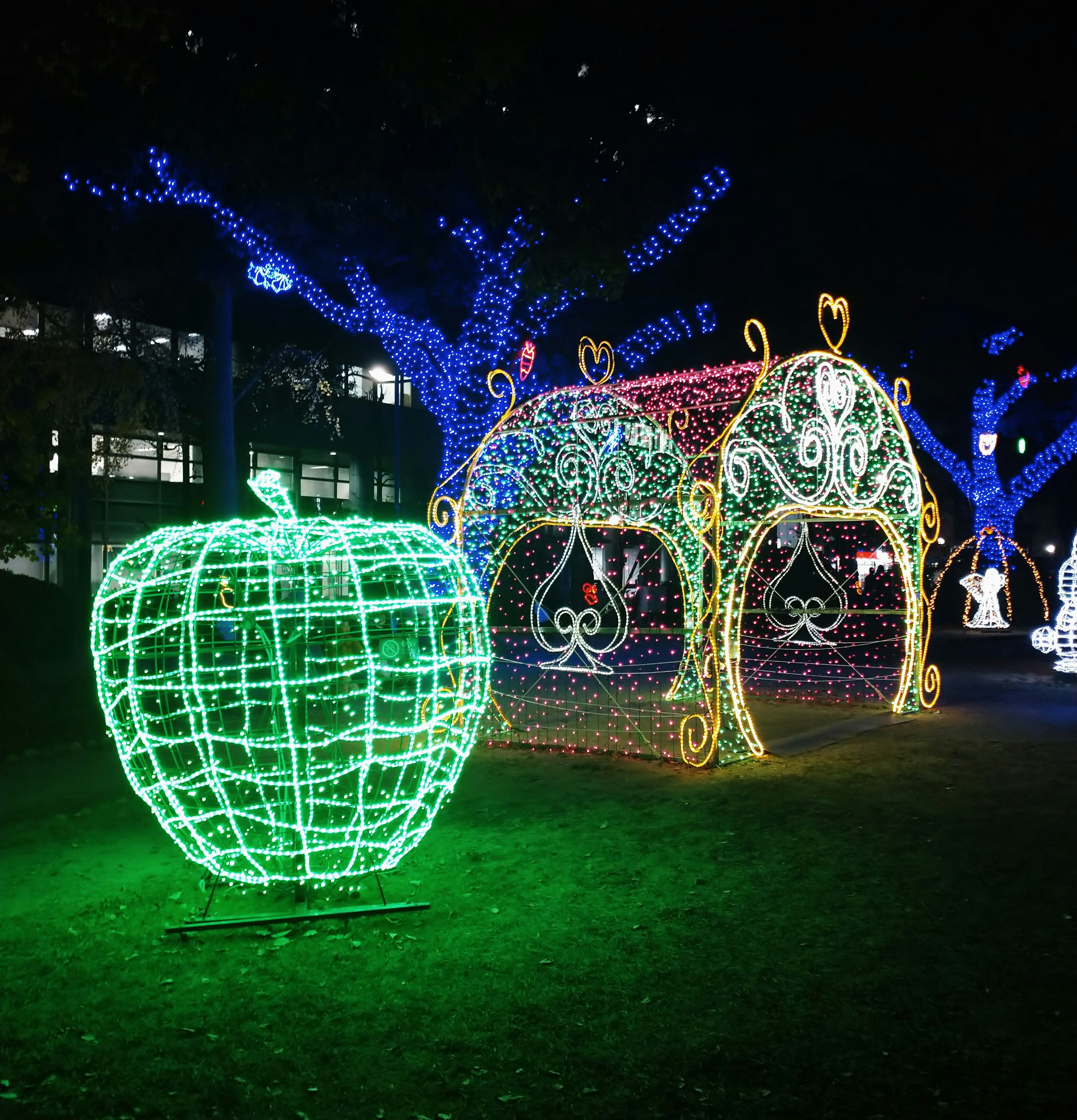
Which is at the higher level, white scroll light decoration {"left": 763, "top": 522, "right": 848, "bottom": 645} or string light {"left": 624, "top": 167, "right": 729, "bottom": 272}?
string light {"left": 624, "top": 167, "right": 729, "bottom": 272}

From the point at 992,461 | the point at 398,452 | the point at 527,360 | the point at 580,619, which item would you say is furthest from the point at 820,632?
the point at 398,452

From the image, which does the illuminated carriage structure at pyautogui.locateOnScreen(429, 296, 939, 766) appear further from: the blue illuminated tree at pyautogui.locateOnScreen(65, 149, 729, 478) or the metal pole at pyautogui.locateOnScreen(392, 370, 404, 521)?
the metal pole at pyautogui.locateOnScreen(392, 370, 404, 521)

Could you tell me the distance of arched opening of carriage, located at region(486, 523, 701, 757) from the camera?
33.8 ft

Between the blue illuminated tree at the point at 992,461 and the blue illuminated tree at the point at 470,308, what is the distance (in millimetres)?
11900

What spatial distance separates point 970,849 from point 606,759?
11.7 ft

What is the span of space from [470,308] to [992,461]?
1539 centimetres

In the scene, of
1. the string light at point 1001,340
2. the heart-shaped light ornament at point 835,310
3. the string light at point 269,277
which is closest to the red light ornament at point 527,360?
the heart-shaped light ornament at point 835,310

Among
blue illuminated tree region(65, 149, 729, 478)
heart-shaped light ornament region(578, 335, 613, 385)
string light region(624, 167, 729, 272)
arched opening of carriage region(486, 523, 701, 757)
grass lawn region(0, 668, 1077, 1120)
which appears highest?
string light region(624, 167, 729, 272)

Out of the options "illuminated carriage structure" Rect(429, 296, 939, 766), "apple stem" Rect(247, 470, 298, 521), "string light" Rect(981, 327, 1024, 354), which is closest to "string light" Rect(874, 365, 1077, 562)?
"string light" Rect(981, 327, 1024, 354)

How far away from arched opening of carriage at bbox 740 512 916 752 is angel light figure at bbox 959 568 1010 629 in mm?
1797

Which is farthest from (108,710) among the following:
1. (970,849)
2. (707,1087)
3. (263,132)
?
(263,132)

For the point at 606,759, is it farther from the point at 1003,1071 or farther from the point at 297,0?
the point at 297,0

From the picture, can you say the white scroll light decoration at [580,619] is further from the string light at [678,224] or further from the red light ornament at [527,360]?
the string light at [678,224]

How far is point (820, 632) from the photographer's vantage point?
1830 cm
